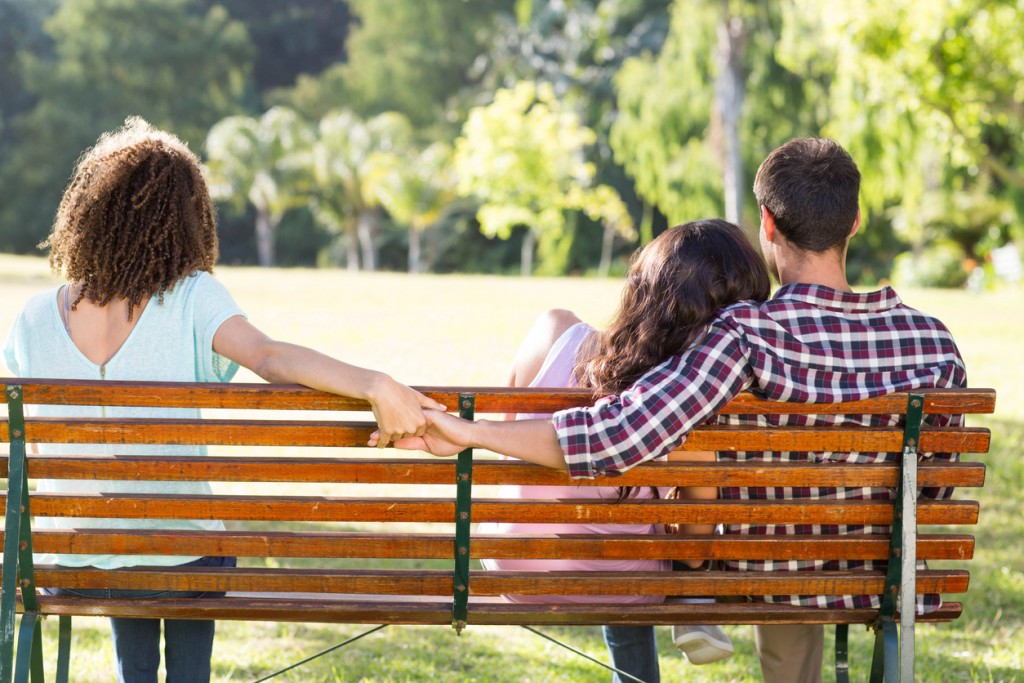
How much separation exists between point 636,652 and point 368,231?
139 feet

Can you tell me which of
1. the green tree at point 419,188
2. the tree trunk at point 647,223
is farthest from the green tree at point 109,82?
the tree trunk at point 647,223

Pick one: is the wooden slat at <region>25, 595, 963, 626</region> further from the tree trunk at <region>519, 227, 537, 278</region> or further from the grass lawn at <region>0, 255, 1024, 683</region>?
the tree trunk at <region>519, 227, 537, 278</region>

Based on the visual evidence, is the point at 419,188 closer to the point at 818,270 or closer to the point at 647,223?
the point at 647,223

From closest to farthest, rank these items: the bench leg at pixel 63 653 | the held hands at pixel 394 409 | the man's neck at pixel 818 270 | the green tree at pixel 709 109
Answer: the held hands at pixel 394 409 → the man's neck at pixel 818 270 → the bench leg at pixel 63 653 → the green tree at pixel 709 109

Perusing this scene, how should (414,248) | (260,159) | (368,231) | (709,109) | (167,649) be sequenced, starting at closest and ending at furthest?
(167,649)
(709,109)
(260,159)
(414,248)
(368,231)

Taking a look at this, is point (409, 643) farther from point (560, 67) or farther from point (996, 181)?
point (560, 67)

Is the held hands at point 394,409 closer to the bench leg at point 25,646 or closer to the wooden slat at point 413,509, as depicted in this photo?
the wooden slat at point 413,509

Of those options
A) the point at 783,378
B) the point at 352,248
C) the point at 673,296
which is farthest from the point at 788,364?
the point at 352,248

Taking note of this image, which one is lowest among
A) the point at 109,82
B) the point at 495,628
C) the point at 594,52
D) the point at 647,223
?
the point at 495,628

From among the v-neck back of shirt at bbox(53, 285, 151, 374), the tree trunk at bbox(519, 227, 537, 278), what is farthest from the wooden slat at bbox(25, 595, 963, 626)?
the tree trunk at bbox(519, 227, 537, 278)

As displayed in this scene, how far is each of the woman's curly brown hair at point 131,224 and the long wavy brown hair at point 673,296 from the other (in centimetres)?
91

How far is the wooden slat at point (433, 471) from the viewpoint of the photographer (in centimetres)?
227

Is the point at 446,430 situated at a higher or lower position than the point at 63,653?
higher

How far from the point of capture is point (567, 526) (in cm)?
252
